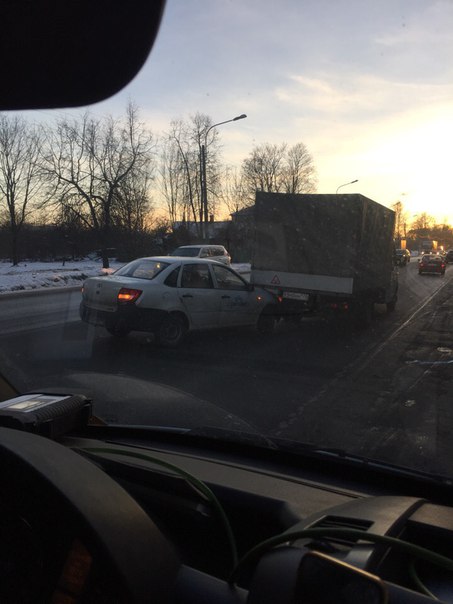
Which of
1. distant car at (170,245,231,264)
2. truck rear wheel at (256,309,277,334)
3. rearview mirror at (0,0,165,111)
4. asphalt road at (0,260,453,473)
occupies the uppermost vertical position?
rearview mirror at (0,0,165,111)

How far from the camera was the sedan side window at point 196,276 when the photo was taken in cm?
998

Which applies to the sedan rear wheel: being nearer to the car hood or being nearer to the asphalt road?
the asphalt road

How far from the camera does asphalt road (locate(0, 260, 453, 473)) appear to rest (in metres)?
4.05

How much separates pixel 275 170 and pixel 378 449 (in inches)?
727

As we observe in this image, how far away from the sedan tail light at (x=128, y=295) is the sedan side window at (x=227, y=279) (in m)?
1.86

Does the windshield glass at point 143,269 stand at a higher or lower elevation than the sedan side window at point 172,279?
higher

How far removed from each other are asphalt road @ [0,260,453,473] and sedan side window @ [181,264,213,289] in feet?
3.31

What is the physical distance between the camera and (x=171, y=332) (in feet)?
31.3

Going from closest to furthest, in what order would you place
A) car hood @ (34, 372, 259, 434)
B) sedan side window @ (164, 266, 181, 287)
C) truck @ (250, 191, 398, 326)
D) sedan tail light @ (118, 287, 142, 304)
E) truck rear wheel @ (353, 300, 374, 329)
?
car hood @ (34, 372, 259, 434)
sedan tail light @ (118, 287, 142, 304)
sedan side window @ (164, 266, 181, 287)
truck @ (250, 191, 398, 326)
truck rear wheel @ (353, 300, 374, 329)

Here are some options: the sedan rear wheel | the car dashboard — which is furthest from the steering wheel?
the sedan rear wheel

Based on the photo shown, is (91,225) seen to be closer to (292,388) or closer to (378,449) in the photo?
(292,388)

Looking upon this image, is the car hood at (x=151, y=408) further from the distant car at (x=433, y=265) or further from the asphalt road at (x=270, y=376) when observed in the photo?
the distant car at (x=433, y=265)

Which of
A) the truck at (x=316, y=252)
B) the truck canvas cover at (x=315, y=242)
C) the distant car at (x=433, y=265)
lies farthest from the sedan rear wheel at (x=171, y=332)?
the distant car at (x=433, y=265)

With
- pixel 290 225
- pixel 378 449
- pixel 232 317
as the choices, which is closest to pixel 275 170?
pixel 290 225
